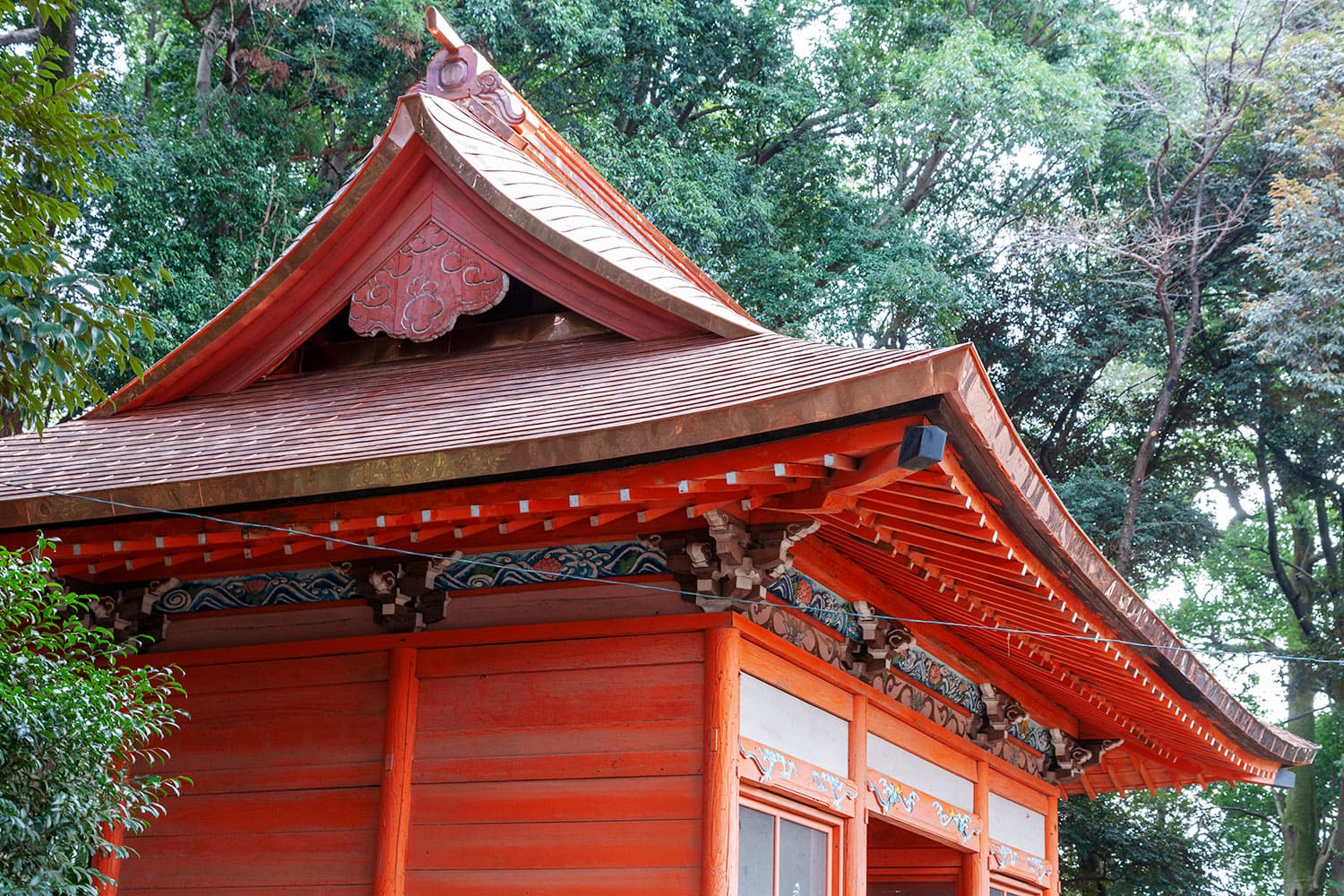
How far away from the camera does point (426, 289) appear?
6.71m

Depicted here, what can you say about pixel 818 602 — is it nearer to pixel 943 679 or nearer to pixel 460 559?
pixel 460 559

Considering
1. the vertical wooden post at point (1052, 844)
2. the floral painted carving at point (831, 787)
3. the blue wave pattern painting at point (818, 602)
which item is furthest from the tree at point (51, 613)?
the vertical wooden post at point (1052, 844)

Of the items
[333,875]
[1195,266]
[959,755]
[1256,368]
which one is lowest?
[333,875]

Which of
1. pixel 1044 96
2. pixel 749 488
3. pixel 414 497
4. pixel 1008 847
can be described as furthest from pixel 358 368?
pixel 1044 96

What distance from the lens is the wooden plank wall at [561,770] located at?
4.89m

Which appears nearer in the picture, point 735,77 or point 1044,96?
point 1044,96

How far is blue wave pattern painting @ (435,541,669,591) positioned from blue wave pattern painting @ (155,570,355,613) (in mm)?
544

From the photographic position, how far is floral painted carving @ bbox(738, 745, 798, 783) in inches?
197

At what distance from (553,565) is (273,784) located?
158 centimetres

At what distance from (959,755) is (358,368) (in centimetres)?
392

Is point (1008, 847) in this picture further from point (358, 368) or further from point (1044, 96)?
point (1044, 96)

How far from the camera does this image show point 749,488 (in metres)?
4.62

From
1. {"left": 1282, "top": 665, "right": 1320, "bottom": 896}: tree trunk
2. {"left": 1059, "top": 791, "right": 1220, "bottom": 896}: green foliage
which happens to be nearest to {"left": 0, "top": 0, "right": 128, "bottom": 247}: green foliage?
{"left": 1059, "top": 791, "right": 1220, "bottom": 896}: green foliage

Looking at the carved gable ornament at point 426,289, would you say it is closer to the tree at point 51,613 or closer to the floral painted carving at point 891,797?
the tree at point 51,613
